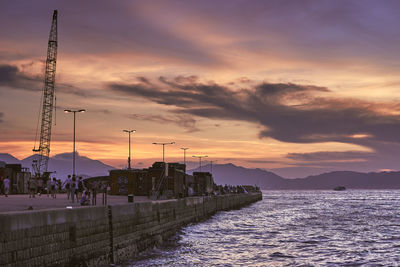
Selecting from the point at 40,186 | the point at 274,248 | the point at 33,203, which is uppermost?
the point at 40,186

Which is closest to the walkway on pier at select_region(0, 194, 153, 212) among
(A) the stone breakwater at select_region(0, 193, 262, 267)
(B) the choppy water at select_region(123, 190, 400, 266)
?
(A) the stone breakwater at select_region(0, 193, 262, 267)

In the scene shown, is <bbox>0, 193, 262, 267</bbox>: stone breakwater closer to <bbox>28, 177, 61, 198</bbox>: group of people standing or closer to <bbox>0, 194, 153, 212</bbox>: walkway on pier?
<bbox>0, 194, 153, 212</bbox>: walkway on pier

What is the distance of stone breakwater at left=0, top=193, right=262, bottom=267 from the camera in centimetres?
1691

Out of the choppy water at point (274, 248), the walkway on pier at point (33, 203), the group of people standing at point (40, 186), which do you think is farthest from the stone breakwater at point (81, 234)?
the group of people standing at point (40, 186)

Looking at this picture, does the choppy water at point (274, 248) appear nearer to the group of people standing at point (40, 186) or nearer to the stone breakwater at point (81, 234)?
the stone breakwater at point (81, 234)

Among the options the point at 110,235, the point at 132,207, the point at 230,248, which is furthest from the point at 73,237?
the point at 230,248

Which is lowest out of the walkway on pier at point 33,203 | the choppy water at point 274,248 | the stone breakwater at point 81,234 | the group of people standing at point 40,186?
the choppy water at point 274,248

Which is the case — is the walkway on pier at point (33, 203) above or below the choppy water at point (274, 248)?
above

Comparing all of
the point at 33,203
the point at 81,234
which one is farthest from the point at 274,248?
the point at 81,234

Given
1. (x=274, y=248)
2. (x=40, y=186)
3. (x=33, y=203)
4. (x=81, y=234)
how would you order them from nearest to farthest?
(x=81, y=234) < (x=33, y=203) < (x=274, y=248) < (x=40, y=186)

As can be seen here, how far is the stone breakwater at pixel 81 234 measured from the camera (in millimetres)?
16906

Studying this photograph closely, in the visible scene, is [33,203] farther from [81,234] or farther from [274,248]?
[274,248]

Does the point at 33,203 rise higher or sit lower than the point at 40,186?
lower

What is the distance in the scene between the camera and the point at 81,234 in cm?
2244
